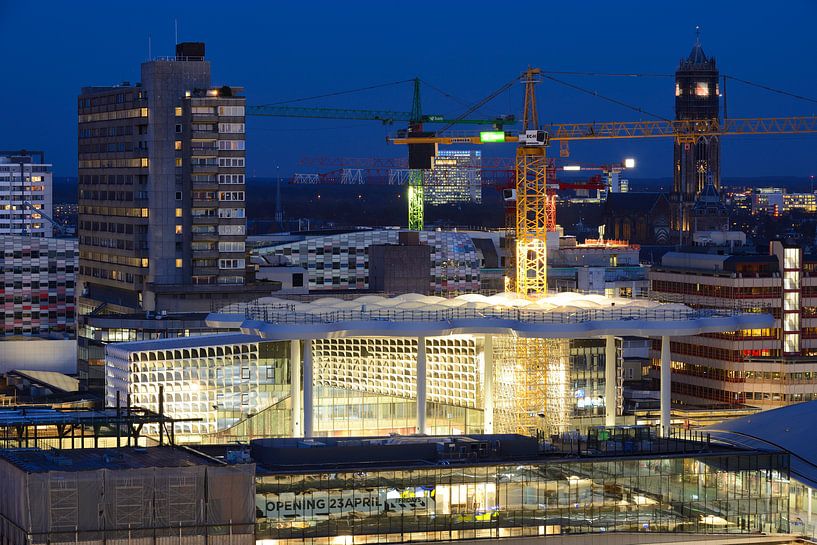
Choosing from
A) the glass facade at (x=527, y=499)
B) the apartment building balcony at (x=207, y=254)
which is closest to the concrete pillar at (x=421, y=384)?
the glass facade at (x=527, y=499)

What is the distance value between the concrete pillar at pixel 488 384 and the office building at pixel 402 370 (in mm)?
72

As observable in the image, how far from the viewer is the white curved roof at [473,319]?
107 m

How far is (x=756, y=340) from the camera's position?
145500mm

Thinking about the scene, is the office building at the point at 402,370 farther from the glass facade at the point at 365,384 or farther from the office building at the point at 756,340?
the office building at the point at 756,340

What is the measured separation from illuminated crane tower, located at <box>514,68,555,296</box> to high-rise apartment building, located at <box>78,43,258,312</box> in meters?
26.9

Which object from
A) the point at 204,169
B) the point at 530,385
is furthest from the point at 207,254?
the point at 530,385

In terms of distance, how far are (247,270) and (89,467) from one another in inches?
3642

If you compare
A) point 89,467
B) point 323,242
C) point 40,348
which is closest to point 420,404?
point 89,467

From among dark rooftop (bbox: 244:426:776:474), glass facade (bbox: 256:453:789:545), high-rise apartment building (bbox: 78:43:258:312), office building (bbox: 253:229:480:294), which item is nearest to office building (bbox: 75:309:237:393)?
high-rise apartment building (bbox: 78:43:258:312)

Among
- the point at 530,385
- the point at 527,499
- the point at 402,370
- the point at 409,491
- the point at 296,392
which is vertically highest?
the point at 402,370

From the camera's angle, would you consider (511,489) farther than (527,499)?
No

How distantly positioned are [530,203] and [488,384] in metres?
20.7

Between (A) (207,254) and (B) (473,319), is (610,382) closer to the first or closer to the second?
(B) (473,319)

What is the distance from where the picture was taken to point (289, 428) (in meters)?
115
